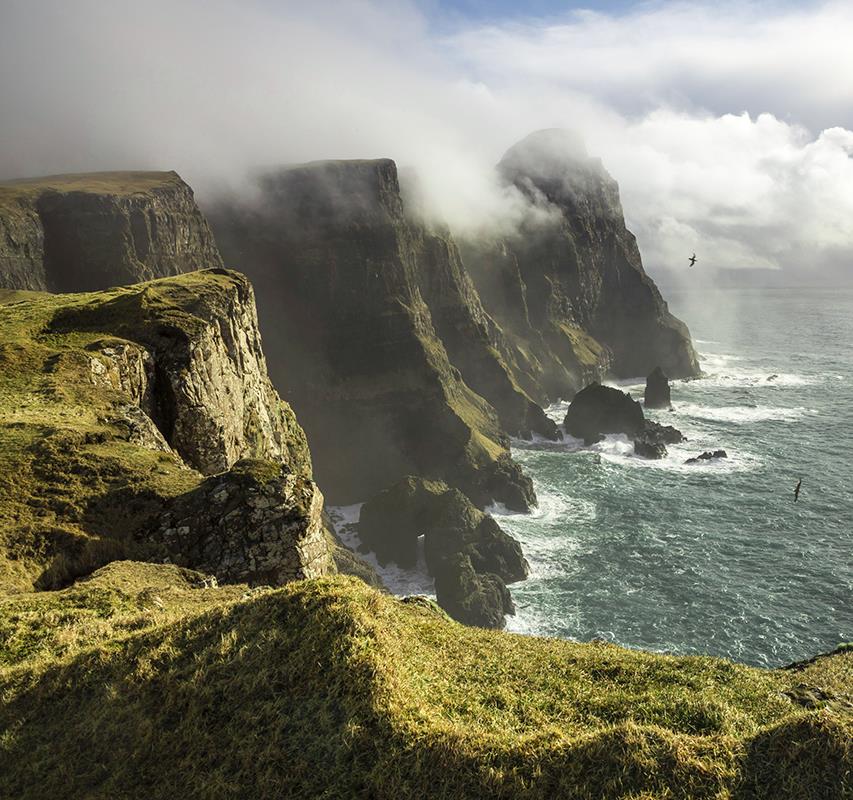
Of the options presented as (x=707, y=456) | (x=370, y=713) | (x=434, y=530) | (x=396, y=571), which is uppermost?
(x=370, y=713)

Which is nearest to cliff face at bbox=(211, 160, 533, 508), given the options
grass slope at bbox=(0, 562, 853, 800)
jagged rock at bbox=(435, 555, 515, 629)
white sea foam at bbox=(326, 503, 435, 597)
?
white sea foam at bbox=(326, 503, 435, 597)

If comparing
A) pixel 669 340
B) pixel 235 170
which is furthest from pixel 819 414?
pixel 235 170

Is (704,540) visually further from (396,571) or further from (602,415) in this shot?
(602,415)

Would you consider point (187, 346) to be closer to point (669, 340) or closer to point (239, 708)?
point (239, 708)

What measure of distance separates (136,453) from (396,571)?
4835 centimetres

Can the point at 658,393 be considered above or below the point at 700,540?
above

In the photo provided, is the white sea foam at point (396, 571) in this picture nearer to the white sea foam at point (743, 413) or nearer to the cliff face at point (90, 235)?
the cliff face at point (90, 235)

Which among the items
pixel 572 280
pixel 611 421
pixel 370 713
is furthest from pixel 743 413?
pixel 370 713

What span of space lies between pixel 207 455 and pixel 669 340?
519 ft

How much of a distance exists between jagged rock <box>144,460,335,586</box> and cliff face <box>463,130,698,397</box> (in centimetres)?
12097

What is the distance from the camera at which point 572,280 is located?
545 ft

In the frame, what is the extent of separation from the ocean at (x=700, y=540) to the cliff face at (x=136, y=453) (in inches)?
1441

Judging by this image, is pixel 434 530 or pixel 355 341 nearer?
pixel 434 530

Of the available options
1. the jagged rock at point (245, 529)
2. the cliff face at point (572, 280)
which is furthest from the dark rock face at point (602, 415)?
the jagged rock at point (245, 529)
